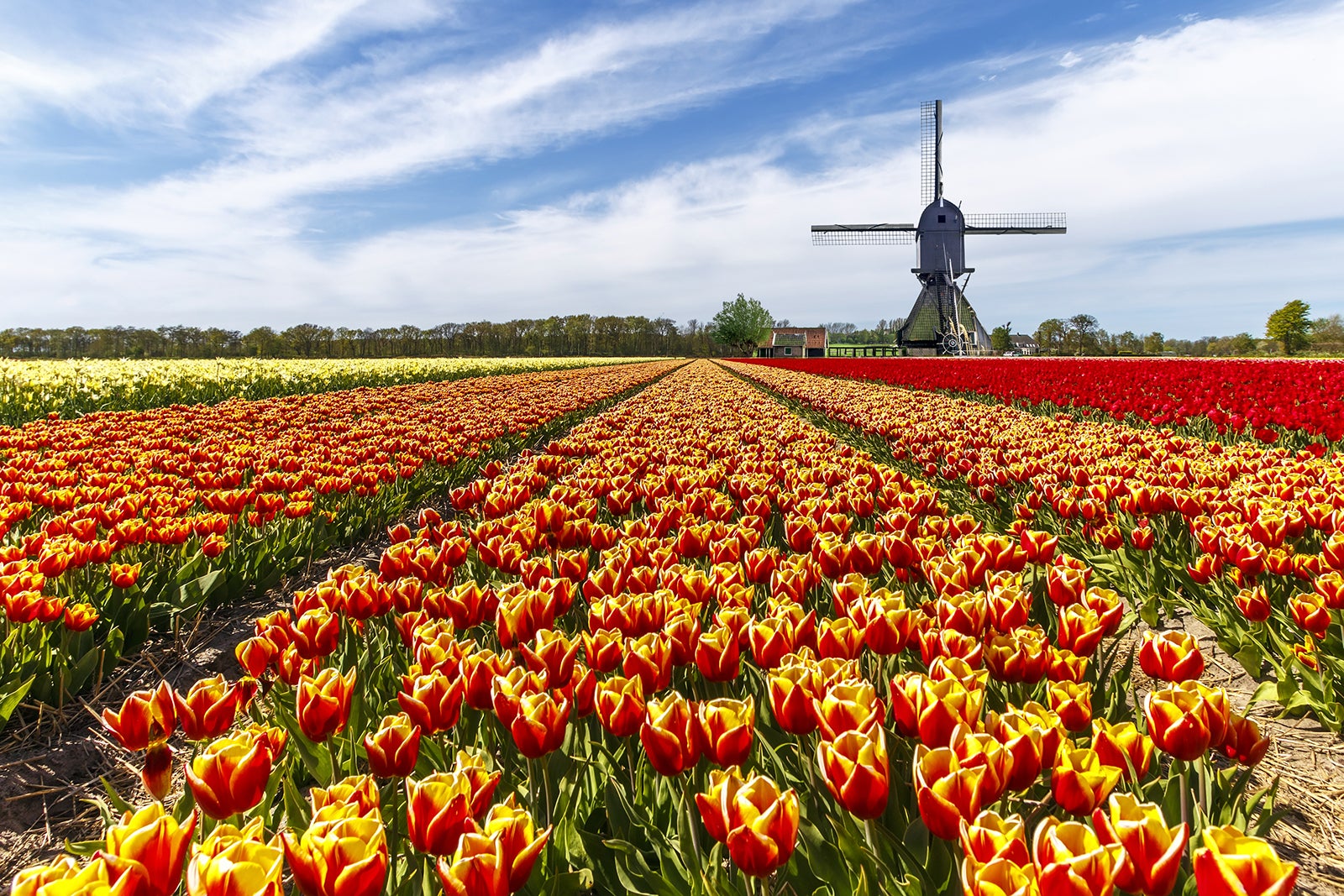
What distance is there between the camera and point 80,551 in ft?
11.5

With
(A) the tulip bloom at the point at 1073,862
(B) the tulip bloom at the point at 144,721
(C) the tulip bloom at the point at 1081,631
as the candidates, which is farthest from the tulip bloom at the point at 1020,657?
(B) the tulip bloom at the point at 144,721

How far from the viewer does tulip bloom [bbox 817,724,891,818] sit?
133cm

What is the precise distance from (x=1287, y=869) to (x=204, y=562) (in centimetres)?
460

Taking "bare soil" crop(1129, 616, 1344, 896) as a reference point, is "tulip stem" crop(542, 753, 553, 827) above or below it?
above

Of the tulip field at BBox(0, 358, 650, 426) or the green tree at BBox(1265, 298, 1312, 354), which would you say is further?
the green tree at BBox(1265, 298, 1312, 354)

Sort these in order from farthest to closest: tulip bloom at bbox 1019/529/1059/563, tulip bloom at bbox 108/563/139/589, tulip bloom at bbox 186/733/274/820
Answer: tulip bloom at bbox 108/563/139/589, tulip bloom at bbox 1019/529/1059/563, tulip bloom at bbox 186/733/274/820

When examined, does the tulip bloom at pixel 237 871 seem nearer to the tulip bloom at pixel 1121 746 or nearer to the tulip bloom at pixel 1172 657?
the tulip bloom at pixel 1121 746

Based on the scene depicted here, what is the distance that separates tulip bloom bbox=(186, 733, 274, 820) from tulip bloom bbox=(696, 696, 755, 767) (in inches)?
34.8

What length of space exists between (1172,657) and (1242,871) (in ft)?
3.17

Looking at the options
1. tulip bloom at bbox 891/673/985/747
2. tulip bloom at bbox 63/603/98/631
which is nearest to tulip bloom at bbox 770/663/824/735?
tulip bloom at bbox 891/673/985/747

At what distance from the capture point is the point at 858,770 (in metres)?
1.32

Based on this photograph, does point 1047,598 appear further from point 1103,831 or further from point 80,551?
point 80,551

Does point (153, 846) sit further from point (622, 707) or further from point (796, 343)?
point (796, 343)

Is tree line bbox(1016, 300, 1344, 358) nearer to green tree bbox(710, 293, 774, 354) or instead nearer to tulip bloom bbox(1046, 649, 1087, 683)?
green tree bbox(710, 293, 774, 354)
